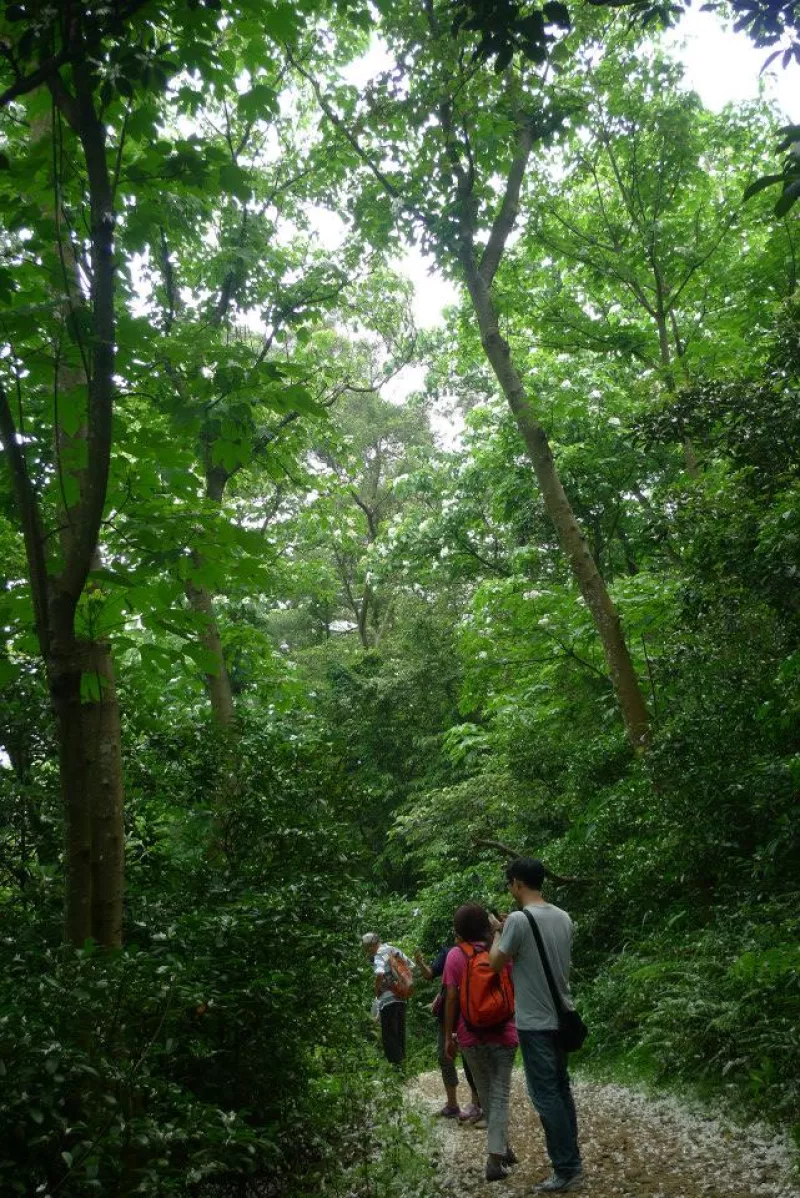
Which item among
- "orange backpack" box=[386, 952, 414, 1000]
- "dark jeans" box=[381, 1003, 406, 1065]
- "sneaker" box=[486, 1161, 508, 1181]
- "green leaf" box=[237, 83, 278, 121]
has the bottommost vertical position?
"sneaker" box=[486, 1161, 508, 1181]

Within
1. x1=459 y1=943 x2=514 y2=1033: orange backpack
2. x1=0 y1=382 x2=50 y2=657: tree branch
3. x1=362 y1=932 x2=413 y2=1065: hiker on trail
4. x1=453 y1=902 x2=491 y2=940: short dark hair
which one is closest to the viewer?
x1=0 y1=382 x2=50 y2=657: tree branch

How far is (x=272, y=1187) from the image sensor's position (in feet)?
16.3

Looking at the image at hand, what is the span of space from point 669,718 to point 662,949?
2130 mm

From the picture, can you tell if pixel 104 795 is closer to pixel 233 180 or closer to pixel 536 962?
pixel 536 962

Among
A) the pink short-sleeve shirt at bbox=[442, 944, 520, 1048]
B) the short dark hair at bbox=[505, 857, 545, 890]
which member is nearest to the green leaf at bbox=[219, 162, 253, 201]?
the short dark hair at bbox=[505, 857, 545, 890]

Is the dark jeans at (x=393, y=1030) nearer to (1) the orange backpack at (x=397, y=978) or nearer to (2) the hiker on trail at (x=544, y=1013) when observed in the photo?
(1) the orange backpack at (x=397, y=978)

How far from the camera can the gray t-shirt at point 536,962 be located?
4.91 m

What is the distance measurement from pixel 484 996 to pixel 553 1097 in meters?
0.84

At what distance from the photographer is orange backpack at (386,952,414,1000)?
28.1 feet

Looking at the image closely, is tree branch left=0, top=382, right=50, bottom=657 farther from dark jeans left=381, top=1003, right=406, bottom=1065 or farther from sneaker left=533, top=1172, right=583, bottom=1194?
dark jeans left=381, top=1003, right=406, bottom=1065

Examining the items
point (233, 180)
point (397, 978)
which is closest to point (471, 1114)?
point (397, 978)

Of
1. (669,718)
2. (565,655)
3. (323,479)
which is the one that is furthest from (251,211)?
(669,718)

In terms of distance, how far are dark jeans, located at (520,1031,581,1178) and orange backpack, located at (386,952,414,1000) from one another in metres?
3.81

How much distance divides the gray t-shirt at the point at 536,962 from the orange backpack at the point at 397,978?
3.84 meters
